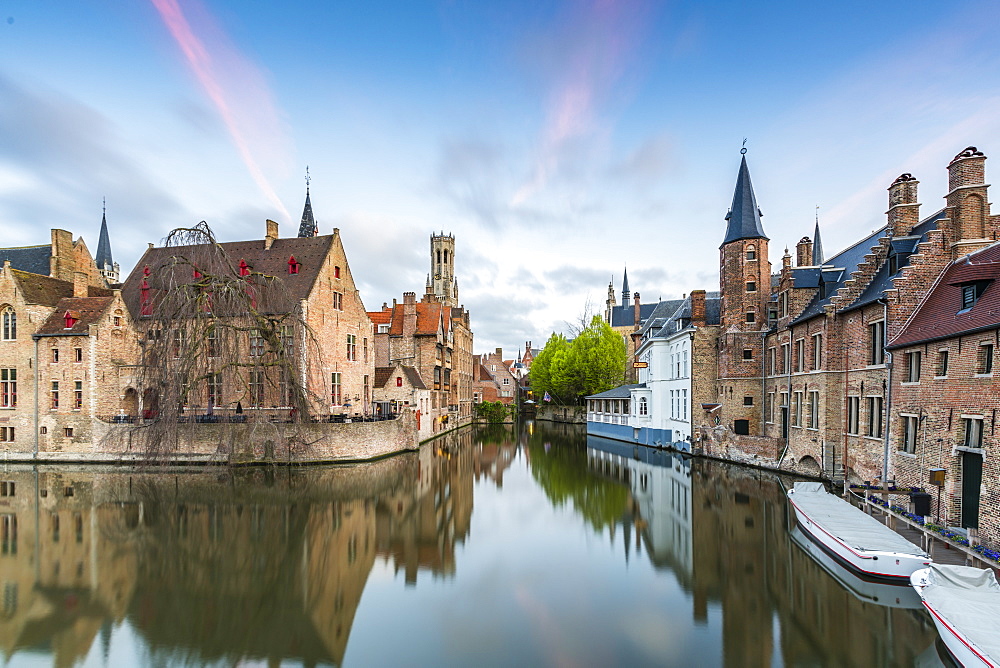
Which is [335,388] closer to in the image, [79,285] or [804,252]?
[79,285]

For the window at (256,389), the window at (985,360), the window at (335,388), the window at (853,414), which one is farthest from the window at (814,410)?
the window at (256,389)

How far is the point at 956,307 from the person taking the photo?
1380cm

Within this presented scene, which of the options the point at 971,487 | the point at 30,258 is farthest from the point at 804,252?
the point at 30,258

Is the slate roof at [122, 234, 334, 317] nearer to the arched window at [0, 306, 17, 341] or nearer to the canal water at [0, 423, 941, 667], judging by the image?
the arched window at [0, 306, 17, 341]

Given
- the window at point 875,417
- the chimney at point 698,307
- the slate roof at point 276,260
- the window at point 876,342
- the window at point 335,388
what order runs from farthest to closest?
the chimney at point 698,307, the window at point 335,388, the slate roof at point 276,260, the window at point 876,342, the window at point 875,417

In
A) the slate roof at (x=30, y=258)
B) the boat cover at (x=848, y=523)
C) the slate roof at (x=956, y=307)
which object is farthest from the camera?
the slate roof at (x=30, y=258)

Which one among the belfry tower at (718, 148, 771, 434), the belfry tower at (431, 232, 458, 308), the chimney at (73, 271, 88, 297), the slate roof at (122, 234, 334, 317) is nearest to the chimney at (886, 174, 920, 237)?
the belfry tower at (718, 148, 771, 434)

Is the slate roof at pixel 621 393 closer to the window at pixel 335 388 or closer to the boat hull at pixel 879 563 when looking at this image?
the window at pixel 335 388

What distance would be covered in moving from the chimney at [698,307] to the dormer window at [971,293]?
589 inches

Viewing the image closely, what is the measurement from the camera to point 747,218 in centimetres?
2670

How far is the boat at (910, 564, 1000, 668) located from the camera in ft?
21.7

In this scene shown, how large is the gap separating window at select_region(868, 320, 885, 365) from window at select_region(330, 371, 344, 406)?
2515 centimetres

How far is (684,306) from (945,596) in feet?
84.1

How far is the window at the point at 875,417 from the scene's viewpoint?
1656 centimetres
